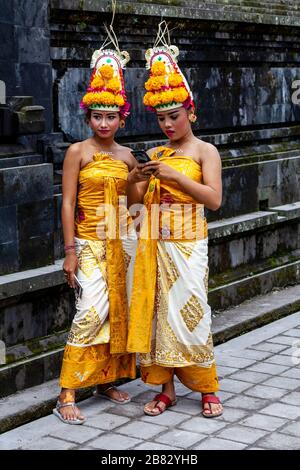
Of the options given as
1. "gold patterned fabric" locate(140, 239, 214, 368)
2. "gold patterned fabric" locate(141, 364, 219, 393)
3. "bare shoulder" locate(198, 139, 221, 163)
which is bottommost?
"gold patterned fabric" locate(141, 364, 219, 393)

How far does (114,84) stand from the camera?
5273 mm

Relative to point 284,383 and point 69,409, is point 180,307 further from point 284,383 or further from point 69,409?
point 284,383

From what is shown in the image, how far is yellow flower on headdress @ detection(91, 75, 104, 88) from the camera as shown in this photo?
5.27 meters

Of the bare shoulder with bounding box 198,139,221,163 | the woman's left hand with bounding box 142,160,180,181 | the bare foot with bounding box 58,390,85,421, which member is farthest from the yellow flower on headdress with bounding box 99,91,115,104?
the bare foot with bounding box 58,390,85,421

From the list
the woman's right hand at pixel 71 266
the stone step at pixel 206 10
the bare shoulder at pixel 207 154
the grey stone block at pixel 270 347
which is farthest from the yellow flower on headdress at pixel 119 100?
the grey stone block at pixel 270 347

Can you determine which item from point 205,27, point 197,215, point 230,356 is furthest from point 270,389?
point 205,27

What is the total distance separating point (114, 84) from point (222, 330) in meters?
2.34

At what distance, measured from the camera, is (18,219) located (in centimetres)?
563

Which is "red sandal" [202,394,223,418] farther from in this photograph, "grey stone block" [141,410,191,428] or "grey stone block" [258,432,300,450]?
"grey stone block" [258,432,300,450]

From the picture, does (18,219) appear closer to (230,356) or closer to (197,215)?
(197,215)

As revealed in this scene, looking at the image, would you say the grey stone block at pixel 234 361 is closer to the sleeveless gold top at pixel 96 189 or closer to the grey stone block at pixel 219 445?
the grey stone block at pixel 219 445

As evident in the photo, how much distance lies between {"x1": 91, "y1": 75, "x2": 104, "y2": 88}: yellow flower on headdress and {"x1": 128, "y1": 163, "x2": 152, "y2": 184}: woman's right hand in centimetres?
49

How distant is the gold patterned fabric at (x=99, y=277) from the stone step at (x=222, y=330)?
0.26 meters
